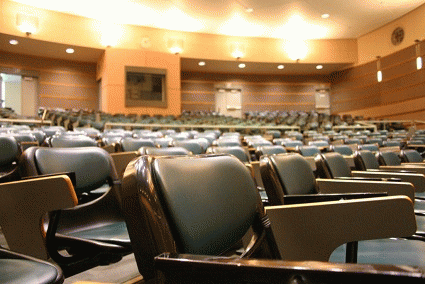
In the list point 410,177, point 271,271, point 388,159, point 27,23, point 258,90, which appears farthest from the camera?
point 258,90

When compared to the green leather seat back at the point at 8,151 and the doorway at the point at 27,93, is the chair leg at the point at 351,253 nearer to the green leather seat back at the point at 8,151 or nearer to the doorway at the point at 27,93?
the green leather seat back at the point at 8,151

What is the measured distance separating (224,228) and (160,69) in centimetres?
1100

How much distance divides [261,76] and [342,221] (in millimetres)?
14249

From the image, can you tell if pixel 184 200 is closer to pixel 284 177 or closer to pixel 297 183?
pixel 284 177

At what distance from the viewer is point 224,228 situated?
84 centimetres

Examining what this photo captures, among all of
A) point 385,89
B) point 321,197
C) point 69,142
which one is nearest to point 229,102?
point 385,89

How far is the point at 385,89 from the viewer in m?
12.4

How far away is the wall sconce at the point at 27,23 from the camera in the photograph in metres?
9.51

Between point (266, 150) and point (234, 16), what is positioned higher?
point (234, 16)

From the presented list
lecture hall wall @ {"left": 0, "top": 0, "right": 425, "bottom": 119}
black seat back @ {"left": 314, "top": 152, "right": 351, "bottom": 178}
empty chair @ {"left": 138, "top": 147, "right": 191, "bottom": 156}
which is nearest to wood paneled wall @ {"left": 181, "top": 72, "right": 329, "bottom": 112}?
lecture hall wall @ {"left": 0, "top": 0, "right": 425, "bottom": 119}

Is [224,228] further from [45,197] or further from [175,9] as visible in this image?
[175,9]

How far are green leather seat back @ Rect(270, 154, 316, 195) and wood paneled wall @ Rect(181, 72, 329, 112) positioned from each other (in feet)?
40.5

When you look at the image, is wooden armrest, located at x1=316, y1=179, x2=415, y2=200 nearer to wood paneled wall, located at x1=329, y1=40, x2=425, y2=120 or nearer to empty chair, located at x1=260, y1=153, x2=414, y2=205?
empty chair, located at x1=260, y1=153, x2=414, y2=205

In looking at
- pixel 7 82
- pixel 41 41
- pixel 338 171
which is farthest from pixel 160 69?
pixel 338 171
